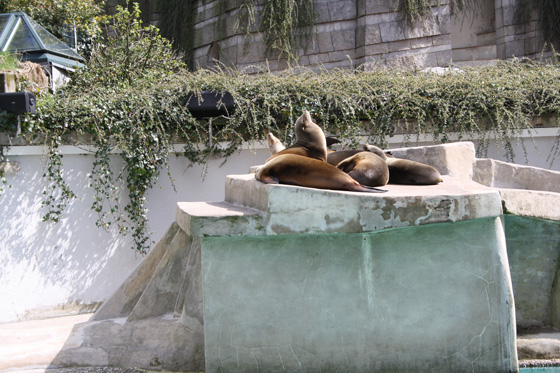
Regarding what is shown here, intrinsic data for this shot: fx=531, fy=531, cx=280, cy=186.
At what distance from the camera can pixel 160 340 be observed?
133 inches

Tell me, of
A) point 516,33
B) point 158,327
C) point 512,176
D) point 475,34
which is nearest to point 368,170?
point 158,327

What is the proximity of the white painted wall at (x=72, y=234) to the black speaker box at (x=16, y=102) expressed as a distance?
548mm

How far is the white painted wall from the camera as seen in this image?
20.7 ft

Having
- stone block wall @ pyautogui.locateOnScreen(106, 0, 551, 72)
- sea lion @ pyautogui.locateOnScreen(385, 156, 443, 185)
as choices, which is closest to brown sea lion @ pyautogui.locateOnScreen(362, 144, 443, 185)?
sea lion @ pyautogui.locateOnScreen(385, 156, 443, 185)

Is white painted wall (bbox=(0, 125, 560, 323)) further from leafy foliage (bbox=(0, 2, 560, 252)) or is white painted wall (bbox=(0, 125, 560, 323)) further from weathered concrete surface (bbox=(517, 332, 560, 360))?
weathered concrete surface (bbox=(517, 332, 560, 360))

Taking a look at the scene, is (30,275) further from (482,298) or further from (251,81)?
(482,298)

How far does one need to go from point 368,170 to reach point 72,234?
4408 mm

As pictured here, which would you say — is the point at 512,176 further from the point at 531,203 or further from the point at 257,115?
the point at 257,115

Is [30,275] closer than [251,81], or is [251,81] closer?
[30,275]

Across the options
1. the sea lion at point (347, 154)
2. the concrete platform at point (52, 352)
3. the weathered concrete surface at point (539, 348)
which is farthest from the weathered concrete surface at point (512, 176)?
the weathered concrete surface at point (539, 348)

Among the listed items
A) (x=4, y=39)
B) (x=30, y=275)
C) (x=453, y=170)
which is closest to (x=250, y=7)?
(x=4, y=39)

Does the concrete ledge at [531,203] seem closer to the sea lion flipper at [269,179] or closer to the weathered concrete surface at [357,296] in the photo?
the weathered concrete surface at [357,296]

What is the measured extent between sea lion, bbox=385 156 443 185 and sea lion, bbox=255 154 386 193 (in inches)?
30.9

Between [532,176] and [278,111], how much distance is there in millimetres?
3034
